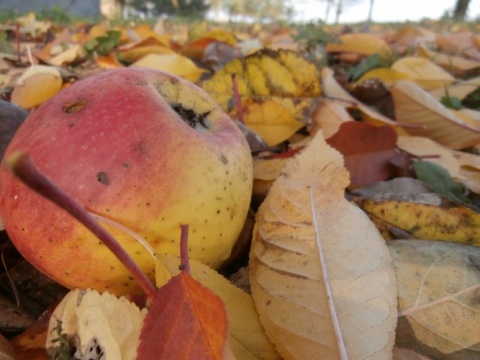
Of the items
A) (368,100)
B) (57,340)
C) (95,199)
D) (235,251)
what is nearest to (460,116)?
(368,100)

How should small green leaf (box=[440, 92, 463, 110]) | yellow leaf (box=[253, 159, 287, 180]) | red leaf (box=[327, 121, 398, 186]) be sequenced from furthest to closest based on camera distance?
1. small green leaf (box=[440, 92, 463, 110])
2. red leaf (box=[327, 121, 398, 186])
3. yellow leaf (box=[253, 159, 287, 180])

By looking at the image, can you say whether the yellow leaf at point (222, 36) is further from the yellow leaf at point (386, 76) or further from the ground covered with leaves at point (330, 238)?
the ground covered with leaves at point (330, 238)

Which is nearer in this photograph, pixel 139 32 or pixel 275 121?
pixel 275 121

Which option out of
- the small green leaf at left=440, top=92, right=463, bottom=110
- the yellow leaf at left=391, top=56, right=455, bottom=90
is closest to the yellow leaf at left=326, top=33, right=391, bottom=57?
the yellow leaf at left=391, top=56, right=455, bottom=90

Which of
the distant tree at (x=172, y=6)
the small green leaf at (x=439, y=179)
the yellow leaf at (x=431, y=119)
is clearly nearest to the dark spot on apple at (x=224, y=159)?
the small green leaf at (x=439, y=179)

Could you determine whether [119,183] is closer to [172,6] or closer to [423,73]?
[423,73]

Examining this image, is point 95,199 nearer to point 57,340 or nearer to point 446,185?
point 57,340

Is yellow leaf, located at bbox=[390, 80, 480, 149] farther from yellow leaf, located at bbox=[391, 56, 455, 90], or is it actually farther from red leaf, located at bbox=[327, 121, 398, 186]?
yellow leaf, located at bbox=[391, 56, 455, 90]
